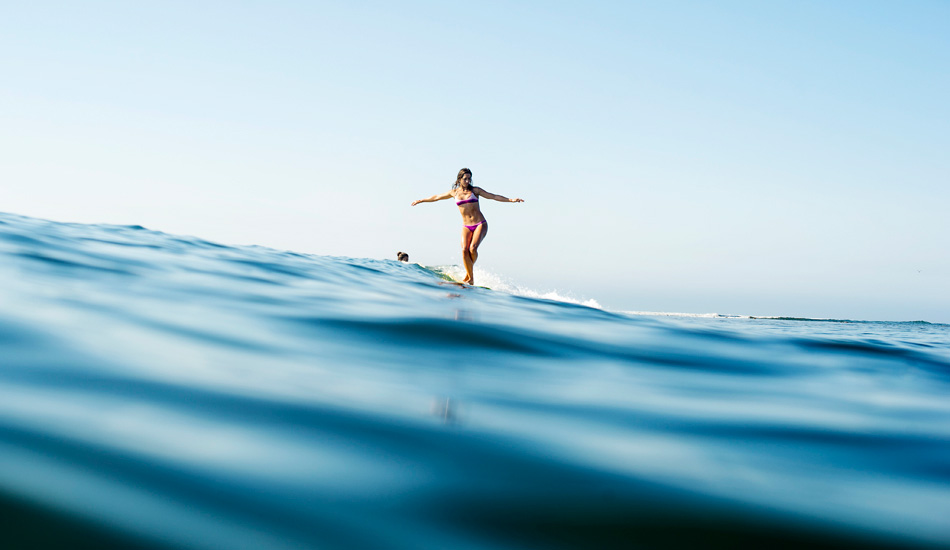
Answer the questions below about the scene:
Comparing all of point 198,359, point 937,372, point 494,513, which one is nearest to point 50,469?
point 494,513

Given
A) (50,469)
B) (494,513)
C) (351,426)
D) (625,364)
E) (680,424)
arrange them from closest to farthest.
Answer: (50,469) → (494,513) → (351,426) → (680,424) → (625,364)

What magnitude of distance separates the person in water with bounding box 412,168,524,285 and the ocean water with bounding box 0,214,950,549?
9.89m

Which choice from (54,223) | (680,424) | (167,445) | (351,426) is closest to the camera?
(167,445)

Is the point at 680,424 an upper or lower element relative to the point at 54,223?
lower

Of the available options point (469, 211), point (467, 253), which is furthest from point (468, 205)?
point (467, 253)

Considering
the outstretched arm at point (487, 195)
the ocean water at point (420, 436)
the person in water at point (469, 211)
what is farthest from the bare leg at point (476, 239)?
the ocean water at point (420, 436)

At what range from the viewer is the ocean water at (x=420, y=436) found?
129 centimetres

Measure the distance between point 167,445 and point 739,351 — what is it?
12.9 ft

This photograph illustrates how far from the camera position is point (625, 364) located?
364 cm

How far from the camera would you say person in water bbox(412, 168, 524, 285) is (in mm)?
14016

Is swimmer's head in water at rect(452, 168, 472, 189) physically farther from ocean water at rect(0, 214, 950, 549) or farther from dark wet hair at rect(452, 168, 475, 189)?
ocean water at rect(0, 214, 950, 549)

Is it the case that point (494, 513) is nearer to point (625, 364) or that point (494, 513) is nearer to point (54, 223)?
point (625, 364)

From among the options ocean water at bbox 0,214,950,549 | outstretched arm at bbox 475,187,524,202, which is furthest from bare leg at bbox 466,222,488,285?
ocean water at bbox 0,214,950,549

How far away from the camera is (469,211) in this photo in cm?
1430
